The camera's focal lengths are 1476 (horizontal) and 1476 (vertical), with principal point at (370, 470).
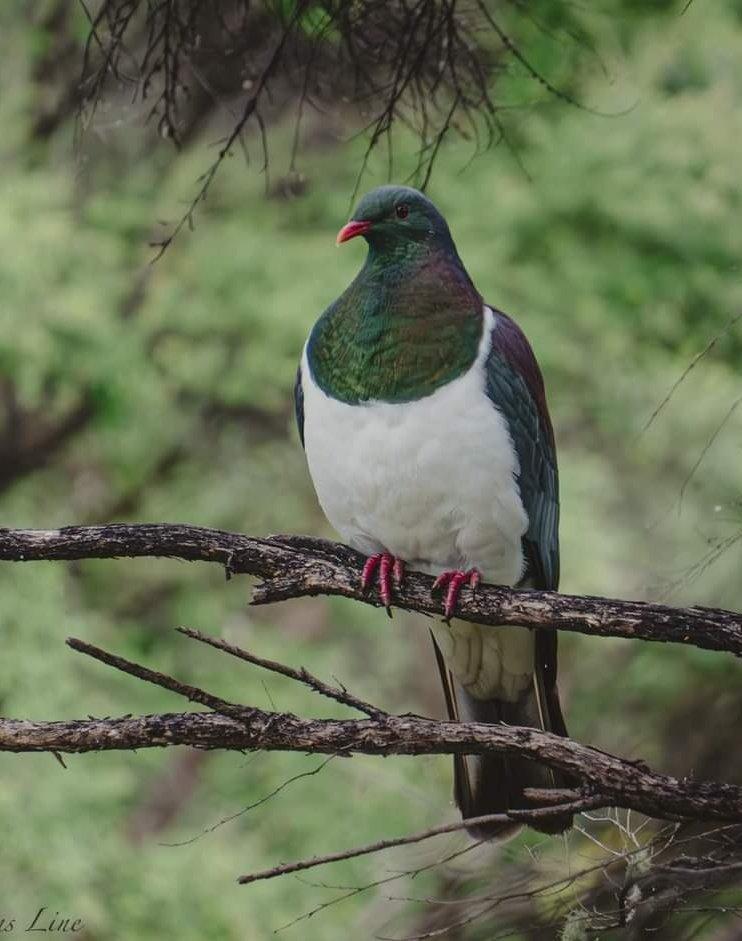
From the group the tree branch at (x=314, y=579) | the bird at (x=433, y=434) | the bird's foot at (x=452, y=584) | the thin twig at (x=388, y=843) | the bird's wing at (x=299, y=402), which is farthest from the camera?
the bird's wing at (x=299, y=402)

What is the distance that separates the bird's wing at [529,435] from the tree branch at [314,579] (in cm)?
41

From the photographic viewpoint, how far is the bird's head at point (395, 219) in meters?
3.00

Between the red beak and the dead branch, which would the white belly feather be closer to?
the red beak

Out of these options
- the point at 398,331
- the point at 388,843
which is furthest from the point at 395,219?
the point at 388,843

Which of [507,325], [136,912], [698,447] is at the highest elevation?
[507,325]

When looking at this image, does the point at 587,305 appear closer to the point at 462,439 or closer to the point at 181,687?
the point at 462,439

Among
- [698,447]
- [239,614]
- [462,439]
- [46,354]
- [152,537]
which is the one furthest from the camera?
[239,614]

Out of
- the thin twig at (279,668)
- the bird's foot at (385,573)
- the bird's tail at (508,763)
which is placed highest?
the thin twig at (279,668)

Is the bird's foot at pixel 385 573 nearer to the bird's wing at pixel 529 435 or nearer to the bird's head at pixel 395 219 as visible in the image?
the bird's wing at pixel 529 435

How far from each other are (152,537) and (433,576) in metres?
0.76

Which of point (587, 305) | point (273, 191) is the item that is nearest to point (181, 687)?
point (587, 305)

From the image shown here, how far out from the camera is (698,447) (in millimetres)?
5352

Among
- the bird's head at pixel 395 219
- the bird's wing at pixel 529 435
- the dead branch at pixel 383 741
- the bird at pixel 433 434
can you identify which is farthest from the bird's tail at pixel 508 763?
the bird's head at pixel 395 219

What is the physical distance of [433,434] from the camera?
2.80 meters
